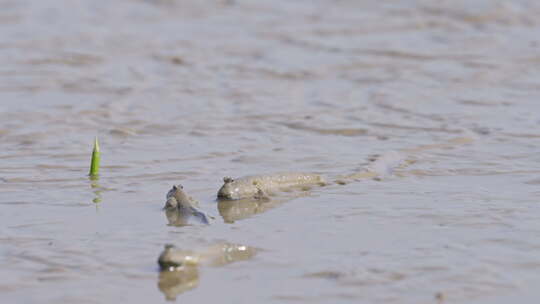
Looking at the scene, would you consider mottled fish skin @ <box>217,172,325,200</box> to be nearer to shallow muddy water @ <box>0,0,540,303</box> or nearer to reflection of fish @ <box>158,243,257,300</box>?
shallow muddy water @ <box>0,0,540,303</box>

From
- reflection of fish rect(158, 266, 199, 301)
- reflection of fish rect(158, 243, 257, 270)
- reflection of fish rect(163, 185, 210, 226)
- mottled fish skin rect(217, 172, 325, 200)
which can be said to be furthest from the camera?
mottled fish skin rect(217, 172, 325, 200)

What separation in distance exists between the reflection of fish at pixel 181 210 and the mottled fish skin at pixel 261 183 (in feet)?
0.67

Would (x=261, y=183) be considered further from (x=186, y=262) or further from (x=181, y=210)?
(x=186, y=262)

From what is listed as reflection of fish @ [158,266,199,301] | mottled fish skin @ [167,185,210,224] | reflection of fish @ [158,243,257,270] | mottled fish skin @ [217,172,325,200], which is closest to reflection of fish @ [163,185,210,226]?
mottled fish skin @ [167,185,210,224]

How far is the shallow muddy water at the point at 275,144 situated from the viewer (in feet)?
13.3

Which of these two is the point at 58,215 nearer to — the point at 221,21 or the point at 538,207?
the point at 538,207

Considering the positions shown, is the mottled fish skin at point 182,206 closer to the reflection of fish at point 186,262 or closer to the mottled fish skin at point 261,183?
the mottled fish skin at point 261,183

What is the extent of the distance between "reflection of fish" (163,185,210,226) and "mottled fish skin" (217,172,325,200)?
0.20 meters

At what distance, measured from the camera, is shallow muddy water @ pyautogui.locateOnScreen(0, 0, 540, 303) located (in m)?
4.06

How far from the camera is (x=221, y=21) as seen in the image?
35.7 ft

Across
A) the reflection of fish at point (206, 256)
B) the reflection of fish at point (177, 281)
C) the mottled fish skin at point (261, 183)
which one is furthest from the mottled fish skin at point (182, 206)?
the reflection of fish at point (177, 281)

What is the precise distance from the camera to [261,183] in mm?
5312

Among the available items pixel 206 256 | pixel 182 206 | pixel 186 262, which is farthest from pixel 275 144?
pixel 186 262

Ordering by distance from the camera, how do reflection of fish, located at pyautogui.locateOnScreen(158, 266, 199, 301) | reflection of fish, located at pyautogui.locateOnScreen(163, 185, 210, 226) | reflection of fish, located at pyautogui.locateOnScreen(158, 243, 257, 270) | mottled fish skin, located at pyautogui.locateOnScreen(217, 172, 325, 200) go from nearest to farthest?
1. reflection of fish, located at pyautogui.locateOnScreen(158, 266, 199, 301)
2. reflection of fish, located at pyautogui.locateOnScreen(158, 243, 257, 270)
3. reflection of fish, located at pyautogui.locateOnScreen(163, 185, 210, 226)
4. mottled fish skin, located at pyautogui.locateOnScreen(217, 172, 325, 200)
